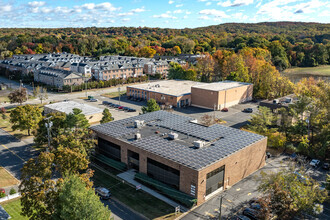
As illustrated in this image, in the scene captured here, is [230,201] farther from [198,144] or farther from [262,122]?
[262,122]

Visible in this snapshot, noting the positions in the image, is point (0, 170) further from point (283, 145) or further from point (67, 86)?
point (67, 86)

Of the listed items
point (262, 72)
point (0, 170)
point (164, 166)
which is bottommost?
point (0, 170)

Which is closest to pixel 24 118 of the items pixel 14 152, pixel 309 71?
pixel 14 152

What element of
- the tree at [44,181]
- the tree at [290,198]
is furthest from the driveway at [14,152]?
the tree at [290,198]

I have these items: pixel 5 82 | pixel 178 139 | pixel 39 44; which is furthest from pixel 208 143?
pixel 39 44

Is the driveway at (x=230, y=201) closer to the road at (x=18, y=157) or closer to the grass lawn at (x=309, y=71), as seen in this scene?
the road at (x=18, y=157)

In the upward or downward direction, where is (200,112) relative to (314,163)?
upward
